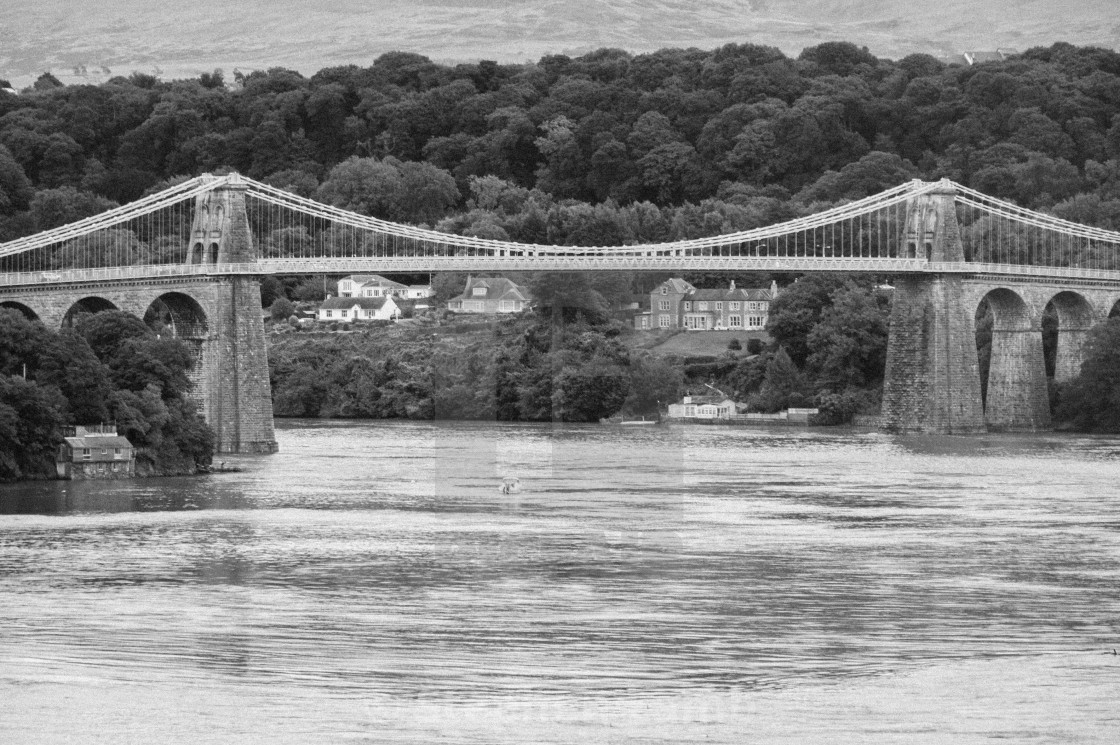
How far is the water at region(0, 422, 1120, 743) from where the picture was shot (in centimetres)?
2302

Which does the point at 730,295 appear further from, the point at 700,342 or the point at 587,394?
the point at 587,394

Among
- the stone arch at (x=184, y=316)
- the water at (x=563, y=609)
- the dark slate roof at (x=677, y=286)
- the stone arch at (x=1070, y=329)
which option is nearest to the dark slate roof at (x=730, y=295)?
the dark slate roof at (x=677, y=286)

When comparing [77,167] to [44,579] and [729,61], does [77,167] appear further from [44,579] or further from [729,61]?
[44,579]

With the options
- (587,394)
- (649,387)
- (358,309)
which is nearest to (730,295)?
(649,387)

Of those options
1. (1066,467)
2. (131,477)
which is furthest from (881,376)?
(131,477)

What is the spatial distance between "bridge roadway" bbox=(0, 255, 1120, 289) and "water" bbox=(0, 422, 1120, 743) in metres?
16.8

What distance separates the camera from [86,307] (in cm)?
7350

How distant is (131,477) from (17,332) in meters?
3.85

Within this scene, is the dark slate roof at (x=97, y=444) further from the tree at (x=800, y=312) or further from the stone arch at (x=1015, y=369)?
the tree at (x=800, y=312)

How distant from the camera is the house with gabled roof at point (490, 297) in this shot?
9131 cm

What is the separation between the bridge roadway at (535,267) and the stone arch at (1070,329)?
1.08 m

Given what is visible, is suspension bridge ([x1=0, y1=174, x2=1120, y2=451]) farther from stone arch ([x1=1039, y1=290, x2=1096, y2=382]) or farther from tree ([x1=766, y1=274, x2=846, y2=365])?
tree ([x1=766, y1=274, x2=846, y2=365])

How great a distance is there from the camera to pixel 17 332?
4962 cm

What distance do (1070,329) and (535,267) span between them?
721 inches
